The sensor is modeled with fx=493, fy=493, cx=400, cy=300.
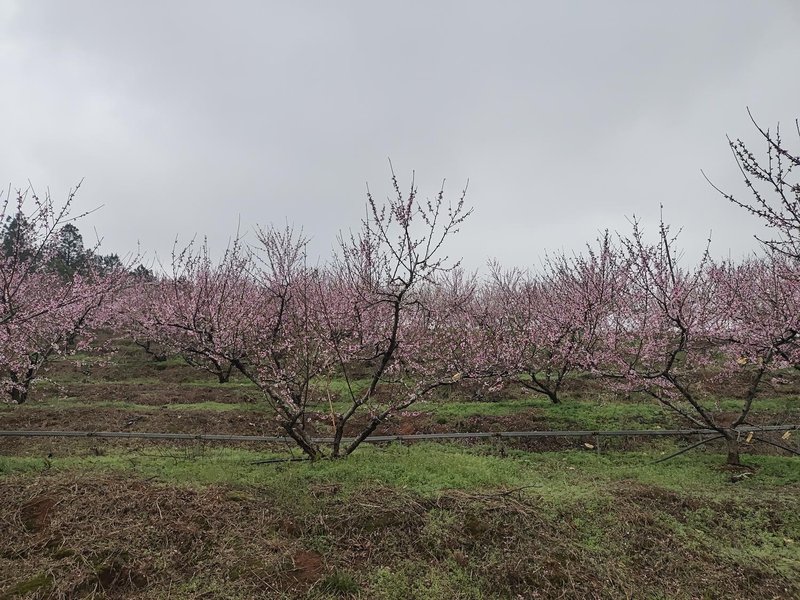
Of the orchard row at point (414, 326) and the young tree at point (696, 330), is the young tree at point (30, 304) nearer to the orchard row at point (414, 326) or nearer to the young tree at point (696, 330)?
the orchard row at point (414, 326)

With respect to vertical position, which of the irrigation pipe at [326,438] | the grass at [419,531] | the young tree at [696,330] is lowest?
the grass at [419,531]

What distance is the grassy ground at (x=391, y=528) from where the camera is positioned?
13.8ft

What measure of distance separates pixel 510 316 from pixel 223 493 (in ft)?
44.2

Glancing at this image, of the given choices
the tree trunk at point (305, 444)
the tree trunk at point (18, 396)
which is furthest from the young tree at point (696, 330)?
the tree trunk at point (18, 396)

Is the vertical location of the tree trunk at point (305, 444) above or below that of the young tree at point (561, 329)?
below

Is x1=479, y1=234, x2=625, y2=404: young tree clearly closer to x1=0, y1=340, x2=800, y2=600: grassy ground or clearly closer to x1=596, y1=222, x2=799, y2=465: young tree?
x1=596, y1=222, x2=799, y2=465: young tree

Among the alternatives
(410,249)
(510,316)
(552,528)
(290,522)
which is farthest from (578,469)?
(510,316)

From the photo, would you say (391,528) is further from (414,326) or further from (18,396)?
(18,396)

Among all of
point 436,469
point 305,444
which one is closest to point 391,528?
point 436,469

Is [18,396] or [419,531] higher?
[18,396]

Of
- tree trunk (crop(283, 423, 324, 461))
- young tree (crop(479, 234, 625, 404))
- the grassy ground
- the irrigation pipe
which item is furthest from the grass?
young tree (crop(479, 234, 625, 404))

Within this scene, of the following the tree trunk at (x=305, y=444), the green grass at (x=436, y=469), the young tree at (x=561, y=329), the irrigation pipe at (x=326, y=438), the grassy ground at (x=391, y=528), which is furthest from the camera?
the young tree at (x=561, y=329)

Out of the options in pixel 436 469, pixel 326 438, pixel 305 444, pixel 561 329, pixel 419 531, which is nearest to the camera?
pixel 419 531

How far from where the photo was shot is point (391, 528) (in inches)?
199
